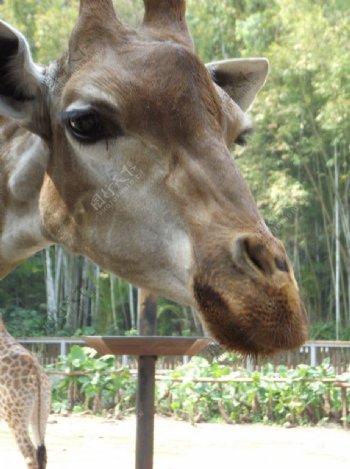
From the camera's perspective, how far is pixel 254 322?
2086mm

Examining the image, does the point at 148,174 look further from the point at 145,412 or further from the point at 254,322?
the point at 145,412

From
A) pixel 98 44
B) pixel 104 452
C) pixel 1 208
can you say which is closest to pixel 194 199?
pixel 98 44

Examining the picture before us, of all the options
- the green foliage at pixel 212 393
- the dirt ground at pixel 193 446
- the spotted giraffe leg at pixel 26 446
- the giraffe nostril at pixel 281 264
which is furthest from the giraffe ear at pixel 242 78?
the green foliage at pixel 212 393

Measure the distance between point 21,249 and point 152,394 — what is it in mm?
3510

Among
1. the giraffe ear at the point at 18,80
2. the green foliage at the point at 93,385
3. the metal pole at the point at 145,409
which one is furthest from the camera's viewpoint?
the green foliage at the point at 93,385

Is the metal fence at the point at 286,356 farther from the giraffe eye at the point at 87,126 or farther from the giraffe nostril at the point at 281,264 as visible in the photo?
the giraffe nostril at the point at 281,264

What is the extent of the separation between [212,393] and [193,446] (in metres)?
1.99

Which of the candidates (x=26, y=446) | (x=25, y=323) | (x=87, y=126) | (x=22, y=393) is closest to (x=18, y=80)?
(x=87, y=126)

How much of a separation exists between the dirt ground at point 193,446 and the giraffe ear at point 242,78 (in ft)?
22.7

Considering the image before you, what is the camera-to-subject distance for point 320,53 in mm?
Answer: 19578

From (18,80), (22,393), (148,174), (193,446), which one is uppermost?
(18,80)

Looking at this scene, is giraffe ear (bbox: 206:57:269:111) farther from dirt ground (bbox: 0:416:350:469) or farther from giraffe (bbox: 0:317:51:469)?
dirt ground (bbox: 0:416:350:469)

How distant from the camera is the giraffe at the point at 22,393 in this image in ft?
27.5

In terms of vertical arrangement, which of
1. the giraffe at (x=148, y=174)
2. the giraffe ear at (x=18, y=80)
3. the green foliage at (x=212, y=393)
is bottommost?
the green foliage at (x=212, y=393)
